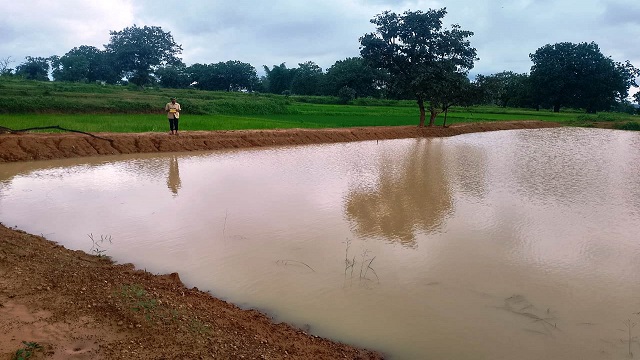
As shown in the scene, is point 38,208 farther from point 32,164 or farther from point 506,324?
point 506,324

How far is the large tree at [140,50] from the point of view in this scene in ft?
177

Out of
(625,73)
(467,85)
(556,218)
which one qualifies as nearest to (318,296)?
(556,218)

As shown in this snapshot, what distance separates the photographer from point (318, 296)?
4.62 metres

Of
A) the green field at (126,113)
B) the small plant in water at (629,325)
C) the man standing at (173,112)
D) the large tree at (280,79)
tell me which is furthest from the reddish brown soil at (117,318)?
the large tree at (280,79)

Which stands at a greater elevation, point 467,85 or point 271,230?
point 467,85

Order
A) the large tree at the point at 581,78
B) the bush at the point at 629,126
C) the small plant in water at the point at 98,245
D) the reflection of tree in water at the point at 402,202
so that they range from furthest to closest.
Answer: the large tree at the point at 581,78 < the bush at the point at 629,126 < the reflection of tree in water at the point at 402,202 < the small plant in water at the point at 98,245

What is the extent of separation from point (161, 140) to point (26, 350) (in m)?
12.8

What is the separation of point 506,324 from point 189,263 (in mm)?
3564

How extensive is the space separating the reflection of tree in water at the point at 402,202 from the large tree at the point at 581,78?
47127 mm

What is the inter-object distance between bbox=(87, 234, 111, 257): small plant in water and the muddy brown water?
37 millimetres

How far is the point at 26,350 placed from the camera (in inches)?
122

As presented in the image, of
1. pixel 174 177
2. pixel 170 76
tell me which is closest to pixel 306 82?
pixel 170 76

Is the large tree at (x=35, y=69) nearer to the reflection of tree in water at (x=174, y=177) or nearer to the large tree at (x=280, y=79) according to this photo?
the large tree at (x=280, y=79)

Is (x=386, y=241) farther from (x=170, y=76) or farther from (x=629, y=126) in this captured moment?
(x=170, y=76)
